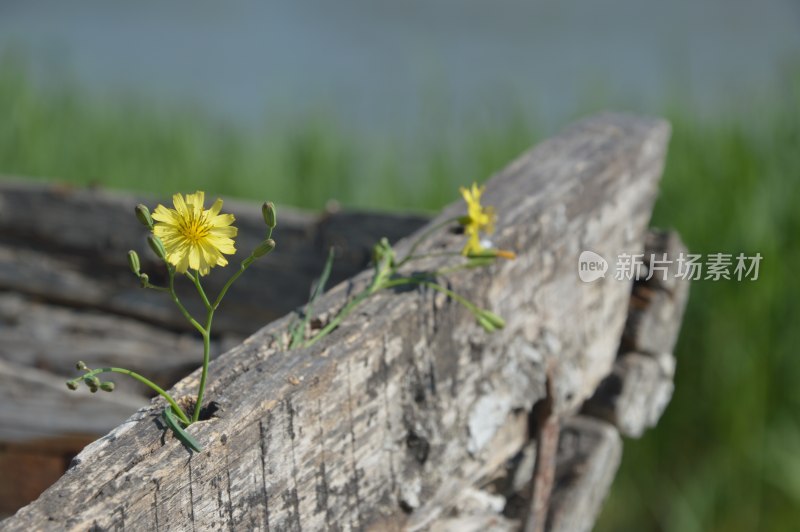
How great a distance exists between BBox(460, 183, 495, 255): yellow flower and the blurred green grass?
4.95 feet

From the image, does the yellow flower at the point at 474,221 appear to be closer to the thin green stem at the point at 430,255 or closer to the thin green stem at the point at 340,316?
the thin green stem at the point at 430,255

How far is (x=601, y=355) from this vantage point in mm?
1258

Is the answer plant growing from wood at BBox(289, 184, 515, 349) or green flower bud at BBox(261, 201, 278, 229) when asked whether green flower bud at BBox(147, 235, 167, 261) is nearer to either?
green flower bud at BBox(261, 201, 278, 229)

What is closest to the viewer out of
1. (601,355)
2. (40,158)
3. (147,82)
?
(601,355)

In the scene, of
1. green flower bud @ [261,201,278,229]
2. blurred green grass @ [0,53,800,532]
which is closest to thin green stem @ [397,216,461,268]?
green flower bud @ [261,201,278,229]

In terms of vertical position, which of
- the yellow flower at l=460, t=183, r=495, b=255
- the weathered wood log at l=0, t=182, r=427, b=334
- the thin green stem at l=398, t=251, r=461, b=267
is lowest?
the thin green stem at l=398, t=251, r=461, b=267

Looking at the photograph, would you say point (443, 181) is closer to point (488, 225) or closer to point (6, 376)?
point (6, 376)

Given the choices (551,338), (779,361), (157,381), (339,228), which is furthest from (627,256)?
(779,361)

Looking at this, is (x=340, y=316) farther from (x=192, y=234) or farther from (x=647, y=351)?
(x=647, y=351)

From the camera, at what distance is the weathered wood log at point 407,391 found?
2.35ft

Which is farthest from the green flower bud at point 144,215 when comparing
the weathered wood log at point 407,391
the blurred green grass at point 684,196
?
the blurred green grass at point 684,196

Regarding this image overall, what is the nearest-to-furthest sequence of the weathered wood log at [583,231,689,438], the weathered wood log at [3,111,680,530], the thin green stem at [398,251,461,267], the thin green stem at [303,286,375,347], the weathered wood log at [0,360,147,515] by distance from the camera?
the weathered wood log at [3,111,680,530] < the thin green stem at [303,286,375,347] < the thin green stem at [398,251,461,267] < the weathered wood log at [583,231,689,438] < the weathered wood log at [0,360,147,515]

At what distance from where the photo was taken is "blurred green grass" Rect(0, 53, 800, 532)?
7.78 feet

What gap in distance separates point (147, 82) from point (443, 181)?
127 centimetres
